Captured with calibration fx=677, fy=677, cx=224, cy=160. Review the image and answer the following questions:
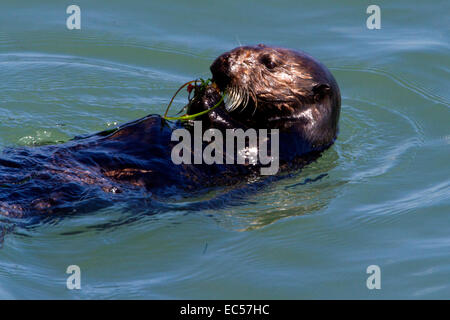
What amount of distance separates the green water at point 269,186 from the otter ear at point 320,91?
0.61 metres

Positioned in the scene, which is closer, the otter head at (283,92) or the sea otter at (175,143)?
the sea otter at (175,143)

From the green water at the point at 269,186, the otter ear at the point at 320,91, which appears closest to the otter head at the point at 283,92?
A: the otter ear at the point at 320,91

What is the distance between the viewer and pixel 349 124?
698 cm

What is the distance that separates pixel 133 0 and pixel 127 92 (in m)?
2.46

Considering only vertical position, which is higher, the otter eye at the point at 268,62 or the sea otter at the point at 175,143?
the otter eye at the point at 268,62

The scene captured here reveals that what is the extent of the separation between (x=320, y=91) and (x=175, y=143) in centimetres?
134

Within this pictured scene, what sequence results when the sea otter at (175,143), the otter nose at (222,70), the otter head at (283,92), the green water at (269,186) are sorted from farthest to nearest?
the otter head at (283,92)
the otter nose at (222,70)
the sea otter at (175,143)
the green water at (269,186)

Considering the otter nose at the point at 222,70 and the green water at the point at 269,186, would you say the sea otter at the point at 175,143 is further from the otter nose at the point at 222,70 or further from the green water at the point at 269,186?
the green water at the point at 269,186

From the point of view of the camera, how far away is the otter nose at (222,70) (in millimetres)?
5543

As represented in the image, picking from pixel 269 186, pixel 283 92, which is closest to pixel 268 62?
pixel 283 92

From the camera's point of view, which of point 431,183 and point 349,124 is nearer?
A: point 431,183
